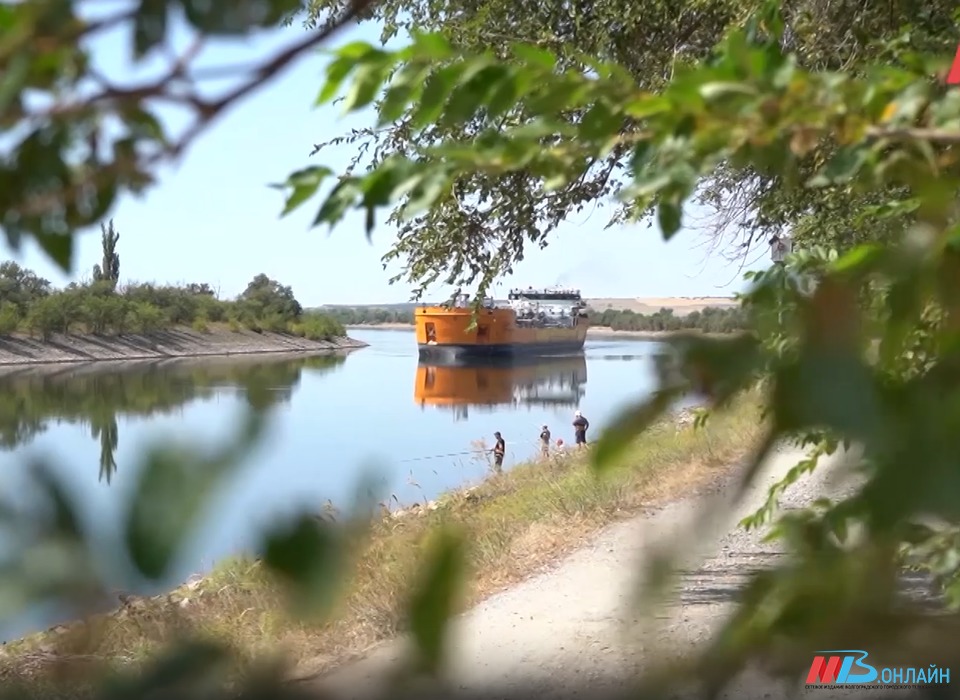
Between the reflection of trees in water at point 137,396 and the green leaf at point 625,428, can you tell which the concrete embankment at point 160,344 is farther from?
the green leaf at point 625,428

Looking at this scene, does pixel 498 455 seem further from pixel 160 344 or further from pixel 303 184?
pixel 303 184

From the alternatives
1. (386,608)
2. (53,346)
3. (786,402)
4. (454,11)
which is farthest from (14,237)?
(454,11)

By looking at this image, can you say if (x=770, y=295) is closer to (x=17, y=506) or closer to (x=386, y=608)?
(x=386, y=608)

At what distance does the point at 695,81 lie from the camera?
0.81 meters

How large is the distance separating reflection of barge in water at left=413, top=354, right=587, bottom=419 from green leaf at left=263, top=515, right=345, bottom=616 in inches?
603

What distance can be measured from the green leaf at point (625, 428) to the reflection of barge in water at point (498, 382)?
15134mm

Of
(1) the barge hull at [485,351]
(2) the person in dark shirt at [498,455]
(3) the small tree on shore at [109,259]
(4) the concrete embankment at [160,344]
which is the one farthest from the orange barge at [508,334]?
(3) the small tree on shore at [109,259]

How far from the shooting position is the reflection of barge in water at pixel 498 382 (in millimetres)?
19247

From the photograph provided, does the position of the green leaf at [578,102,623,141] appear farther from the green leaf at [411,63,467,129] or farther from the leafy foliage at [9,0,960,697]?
the green leaf at [411,63,467,129]

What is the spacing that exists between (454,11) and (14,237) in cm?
542

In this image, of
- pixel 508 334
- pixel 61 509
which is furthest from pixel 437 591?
pixel 508 334

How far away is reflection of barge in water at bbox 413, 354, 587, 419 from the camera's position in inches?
758

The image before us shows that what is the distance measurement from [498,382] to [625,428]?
26.1 metres

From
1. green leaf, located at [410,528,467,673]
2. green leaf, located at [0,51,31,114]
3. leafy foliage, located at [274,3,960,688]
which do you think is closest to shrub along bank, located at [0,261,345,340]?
leafy foliage, located at [274,3,960,688]
